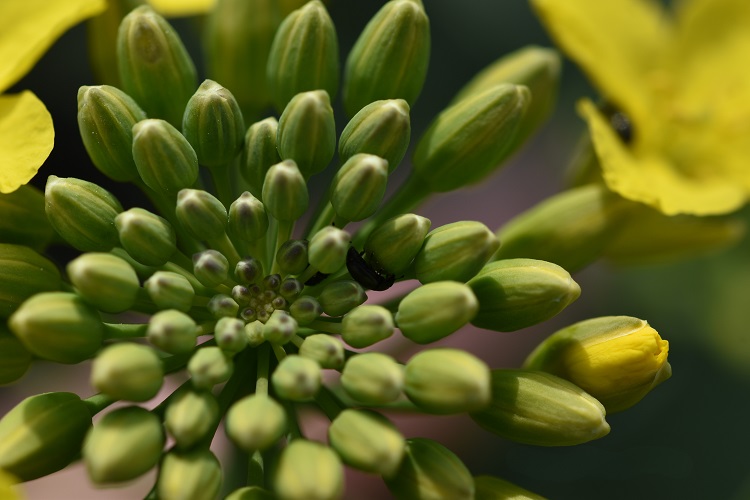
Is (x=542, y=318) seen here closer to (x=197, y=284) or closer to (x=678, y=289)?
(x=197, y=284)

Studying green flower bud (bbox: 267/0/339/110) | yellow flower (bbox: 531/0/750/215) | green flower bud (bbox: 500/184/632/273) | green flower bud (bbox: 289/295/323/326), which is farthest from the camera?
yellow flower (bbox: 531/0/750/215)

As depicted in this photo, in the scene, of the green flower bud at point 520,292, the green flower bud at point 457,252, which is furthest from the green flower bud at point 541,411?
the green flower bud at point 457,252

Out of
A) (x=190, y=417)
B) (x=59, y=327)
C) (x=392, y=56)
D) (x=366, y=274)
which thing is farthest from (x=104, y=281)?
(x=392, y=56)

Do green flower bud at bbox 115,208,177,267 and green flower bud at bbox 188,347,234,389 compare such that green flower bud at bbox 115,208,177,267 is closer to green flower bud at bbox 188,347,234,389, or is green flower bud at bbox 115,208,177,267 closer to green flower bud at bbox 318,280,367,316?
green flower bud at bbox 188,347,234,389

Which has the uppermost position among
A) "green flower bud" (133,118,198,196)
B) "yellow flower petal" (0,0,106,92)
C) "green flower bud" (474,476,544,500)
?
"yellow flower petal" (0,0,106,92)

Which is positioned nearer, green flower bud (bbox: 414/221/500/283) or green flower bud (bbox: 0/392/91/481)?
green flower bud (bbox: 0/392/91/481)

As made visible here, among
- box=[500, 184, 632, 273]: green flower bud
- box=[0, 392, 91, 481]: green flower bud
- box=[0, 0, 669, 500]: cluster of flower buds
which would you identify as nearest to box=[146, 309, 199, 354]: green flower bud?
box=[0, 0, 669, 500]: cluster of flower buds

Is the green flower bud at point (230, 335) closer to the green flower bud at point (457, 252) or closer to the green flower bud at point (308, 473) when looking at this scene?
the green flower bud at point (308, 473)

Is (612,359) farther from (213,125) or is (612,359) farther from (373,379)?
(213,125)

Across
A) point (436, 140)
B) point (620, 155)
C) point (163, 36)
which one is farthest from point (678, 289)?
point (163, 36)
